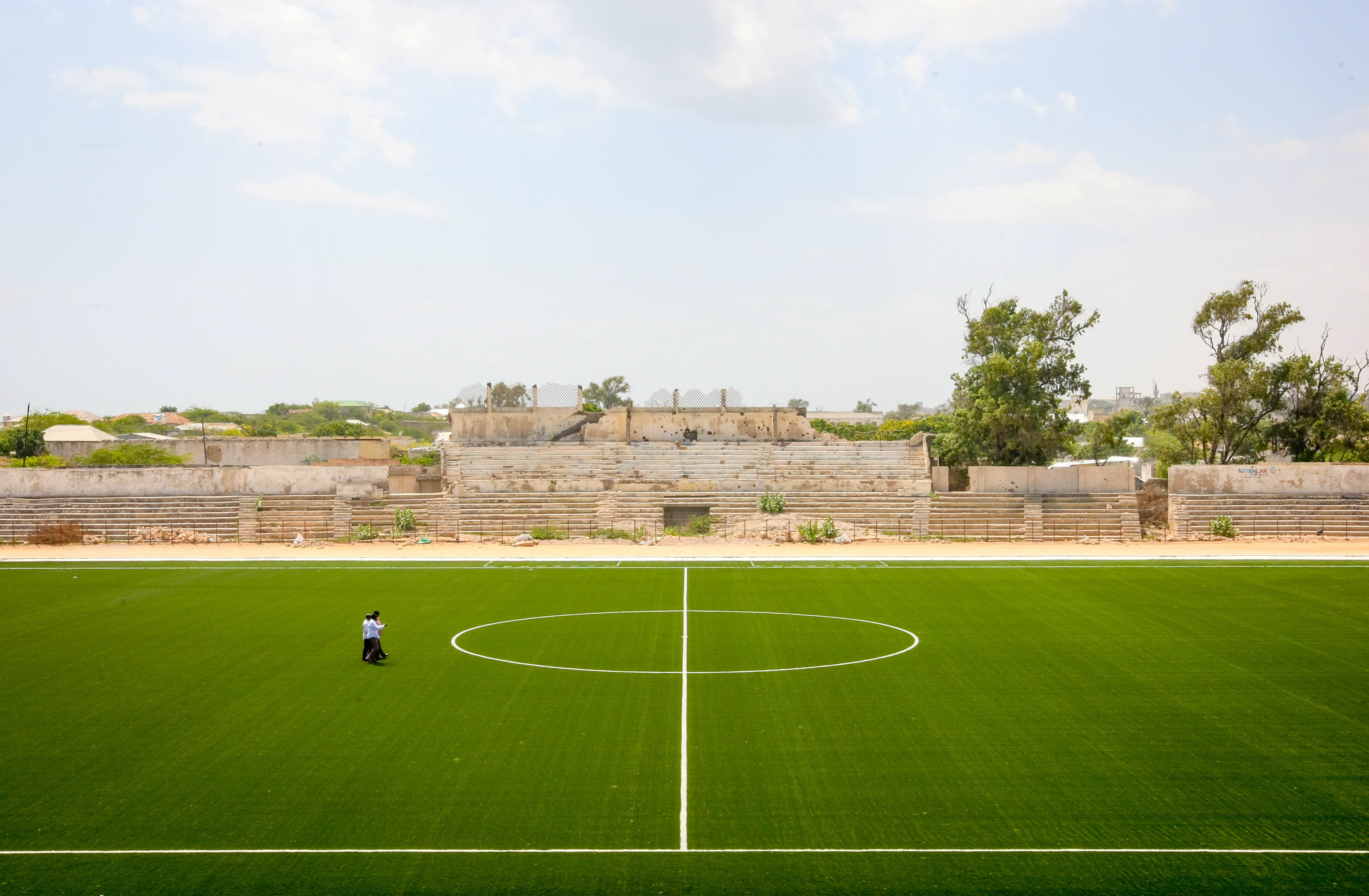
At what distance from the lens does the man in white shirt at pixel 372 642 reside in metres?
16.7

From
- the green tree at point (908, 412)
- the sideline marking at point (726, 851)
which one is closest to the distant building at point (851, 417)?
the green tree at point (908, 412)

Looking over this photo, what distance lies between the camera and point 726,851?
9.44 metres

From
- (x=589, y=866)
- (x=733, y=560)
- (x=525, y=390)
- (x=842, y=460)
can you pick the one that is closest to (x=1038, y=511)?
(x=842, y=460)

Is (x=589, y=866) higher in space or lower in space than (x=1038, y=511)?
lower

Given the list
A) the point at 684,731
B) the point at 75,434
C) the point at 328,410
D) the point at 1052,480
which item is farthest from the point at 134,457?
the point at 328,410

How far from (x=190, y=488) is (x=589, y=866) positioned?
36516 mm

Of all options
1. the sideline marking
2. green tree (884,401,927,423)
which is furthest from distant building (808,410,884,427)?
the sideline marking

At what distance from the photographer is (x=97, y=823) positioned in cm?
1007

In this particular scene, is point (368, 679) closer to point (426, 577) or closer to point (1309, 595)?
point (426, 577)

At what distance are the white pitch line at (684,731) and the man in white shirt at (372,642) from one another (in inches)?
195

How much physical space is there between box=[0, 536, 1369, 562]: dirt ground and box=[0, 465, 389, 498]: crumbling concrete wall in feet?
14.4

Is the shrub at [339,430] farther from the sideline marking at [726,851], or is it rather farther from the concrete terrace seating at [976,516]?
the sideline marking at [726,851]

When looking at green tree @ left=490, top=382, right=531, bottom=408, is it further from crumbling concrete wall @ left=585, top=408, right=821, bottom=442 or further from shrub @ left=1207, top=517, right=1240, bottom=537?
shrub @ left=1207, top=517, right=1240, bottom=537

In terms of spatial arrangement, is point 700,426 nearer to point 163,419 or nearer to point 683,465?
point 683,465
